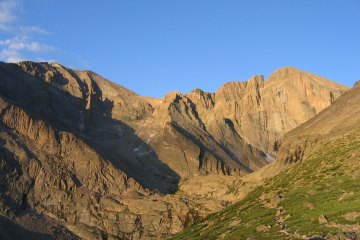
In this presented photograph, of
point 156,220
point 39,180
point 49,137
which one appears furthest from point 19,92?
point 156,220

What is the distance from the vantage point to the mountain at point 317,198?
4569 centimetres

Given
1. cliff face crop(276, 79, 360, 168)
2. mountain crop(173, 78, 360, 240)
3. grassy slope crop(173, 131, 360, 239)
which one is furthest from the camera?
cliff face crop(276, 79, 360, 168)

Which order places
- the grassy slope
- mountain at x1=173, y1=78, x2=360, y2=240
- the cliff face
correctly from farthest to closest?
1. the cliff face
2. the grassy slope
3. mountain at x1=173, y1=78, x2=360, y2=240

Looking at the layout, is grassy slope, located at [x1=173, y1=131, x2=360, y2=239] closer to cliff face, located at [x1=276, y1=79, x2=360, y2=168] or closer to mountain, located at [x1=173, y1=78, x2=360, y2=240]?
mountain, located at [x1=173, y1=78, x2=360, y2=240]

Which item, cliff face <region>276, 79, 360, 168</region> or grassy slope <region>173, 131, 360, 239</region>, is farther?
cliff face <region>276, 79, 360, 168</region>

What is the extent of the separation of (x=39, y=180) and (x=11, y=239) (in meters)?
31.8

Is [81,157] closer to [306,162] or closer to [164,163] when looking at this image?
[164,163]

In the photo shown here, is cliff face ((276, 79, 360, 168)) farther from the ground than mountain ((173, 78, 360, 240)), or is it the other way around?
cliff face ((276, 79, 360, 168))

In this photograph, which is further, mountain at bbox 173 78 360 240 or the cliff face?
the cliff face

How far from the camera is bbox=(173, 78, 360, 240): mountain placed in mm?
45688

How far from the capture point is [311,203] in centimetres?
5266

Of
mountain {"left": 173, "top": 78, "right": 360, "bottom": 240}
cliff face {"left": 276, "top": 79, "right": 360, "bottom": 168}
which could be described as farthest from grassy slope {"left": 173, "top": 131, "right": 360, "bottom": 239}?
cliff face {"left": 276, "top": 79, "right": 360, "bottom": 168}

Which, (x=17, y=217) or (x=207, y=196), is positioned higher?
(x=207, y=196)

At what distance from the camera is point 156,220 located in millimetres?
140750
